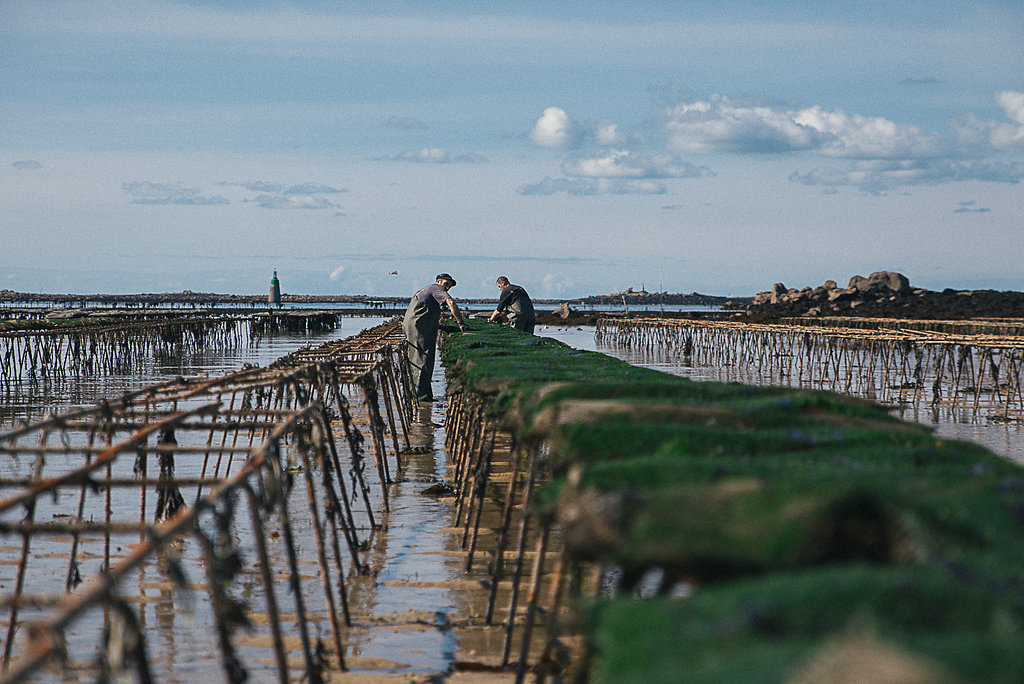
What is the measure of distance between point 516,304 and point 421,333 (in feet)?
19.5

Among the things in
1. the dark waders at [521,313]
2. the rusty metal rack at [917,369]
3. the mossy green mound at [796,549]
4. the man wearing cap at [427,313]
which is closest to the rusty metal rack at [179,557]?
the mossy green mound at [796,549]

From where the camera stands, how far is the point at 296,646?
6.58 meters

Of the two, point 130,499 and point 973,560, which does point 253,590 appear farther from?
point 973,560

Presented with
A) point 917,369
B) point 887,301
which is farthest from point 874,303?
point 917,369

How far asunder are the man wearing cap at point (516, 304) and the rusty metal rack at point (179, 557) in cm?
1307

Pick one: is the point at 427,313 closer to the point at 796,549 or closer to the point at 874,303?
the point at 796,549

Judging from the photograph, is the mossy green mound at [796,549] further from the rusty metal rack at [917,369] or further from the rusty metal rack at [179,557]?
the rusty metal rack at [917,369]

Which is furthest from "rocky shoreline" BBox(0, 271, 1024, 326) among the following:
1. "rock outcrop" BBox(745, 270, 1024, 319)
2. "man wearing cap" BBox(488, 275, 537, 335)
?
"man wearing cap" BBox(488, 275, 537, 335)

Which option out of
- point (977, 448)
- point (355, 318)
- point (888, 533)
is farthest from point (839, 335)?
point (355, 318)

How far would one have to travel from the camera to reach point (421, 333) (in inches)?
766

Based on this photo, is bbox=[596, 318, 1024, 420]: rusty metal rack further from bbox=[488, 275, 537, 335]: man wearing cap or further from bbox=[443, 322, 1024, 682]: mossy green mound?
bbox=[443, 322, 1024, 682]: mossy green mound

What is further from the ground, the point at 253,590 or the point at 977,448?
the point at 977,448

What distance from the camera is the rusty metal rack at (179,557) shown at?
12.6 ft

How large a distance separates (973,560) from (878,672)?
A: 4.04ft
